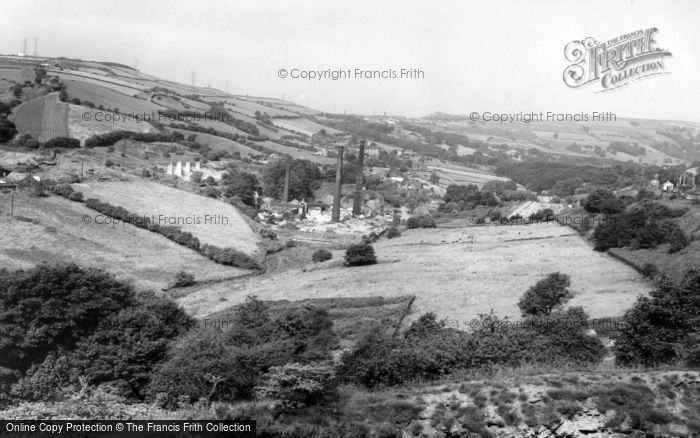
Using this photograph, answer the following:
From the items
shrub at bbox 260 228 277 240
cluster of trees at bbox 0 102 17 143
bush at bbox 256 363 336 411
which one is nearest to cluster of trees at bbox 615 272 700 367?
bush at bbox 256 363 336 411

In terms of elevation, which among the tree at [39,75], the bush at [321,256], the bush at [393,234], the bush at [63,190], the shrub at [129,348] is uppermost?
the tree at [39,75]

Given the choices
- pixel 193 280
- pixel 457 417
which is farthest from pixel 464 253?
pixel 457 417

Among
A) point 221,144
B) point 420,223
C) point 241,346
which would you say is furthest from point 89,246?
point 221,144

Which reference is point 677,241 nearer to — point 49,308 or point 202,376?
point 202,376

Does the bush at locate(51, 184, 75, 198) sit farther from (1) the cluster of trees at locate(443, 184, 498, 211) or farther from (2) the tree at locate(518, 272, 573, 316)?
(1) the cluster of trees at locate(443, 184, 498, 211)

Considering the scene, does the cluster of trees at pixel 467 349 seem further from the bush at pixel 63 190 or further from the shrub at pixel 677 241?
the bush at pixel 63 190

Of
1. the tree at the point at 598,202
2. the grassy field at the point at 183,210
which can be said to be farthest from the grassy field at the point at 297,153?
the tree at the point at 598,202

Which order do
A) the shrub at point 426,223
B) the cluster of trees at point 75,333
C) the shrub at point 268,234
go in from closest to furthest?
1. the cluster of trees at point 75,333
2. the shrub at point 268,234
3. the shrub at point 426,223
